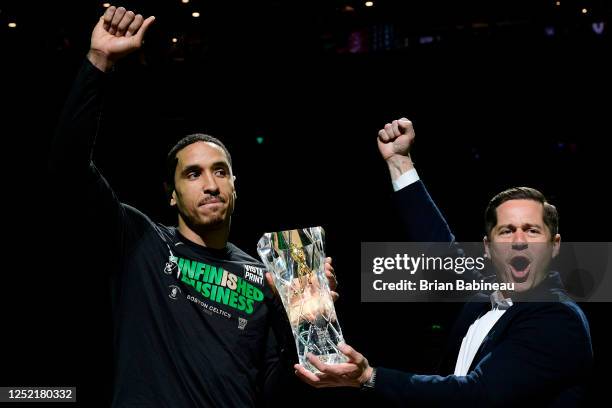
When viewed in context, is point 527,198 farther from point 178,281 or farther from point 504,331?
point 178,281

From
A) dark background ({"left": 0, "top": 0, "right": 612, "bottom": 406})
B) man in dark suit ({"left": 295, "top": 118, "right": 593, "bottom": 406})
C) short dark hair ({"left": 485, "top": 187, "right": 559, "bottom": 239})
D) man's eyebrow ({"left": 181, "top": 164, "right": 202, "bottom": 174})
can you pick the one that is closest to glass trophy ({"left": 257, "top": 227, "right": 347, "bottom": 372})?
man in dark suit ({"left": 295, "top": 118, "right": 593, "bottom": 406})

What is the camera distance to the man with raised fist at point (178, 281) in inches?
58.0

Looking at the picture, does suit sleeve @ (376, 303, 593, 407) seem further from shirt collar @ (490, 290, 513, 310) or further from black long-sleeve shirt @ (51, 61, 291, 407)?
black long-sleeve shirt @ (51, 61, 291, 407)

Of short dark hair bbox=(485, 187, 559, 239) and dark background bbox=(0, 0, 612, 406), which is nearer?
short dark hair bbox=(485, 187, 559, 239)

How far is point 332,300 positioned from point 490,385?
15.7 inches

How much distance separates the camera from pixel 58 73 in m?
4.18

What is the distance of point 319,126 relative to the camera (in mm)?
5004

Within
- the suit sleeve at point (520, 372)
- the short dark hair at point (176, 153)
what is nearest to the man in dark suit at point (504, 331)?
the suit sleeve at point (520, 372)

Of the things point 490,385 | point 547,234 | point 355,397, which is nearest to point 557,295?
point 547,234

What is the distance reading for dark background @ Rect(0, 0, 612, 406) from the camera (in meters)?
4.13

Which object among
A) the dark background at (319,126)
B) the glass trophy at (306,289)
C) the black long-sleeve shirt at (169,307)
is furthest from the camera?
the dark background at (319,126)

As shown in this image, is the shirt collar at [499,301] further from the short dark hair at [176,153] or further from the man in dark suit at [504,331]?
the short dark hair at [176,153]

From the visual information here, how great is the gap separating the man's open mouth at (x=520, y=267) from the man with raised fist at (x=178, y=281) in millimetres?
507

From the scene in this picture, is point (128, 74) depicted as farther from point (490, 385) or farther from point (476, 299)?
point (490, 385)
